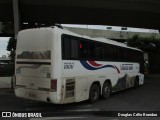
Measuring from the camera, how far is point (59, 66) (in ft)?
37.9

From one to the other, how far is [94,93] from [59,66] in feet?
9.76

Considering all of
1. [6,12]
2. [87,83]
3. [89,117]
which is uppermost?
[6,12]

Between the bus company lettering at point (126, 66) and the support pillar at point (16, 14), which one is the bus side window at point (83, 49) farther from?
the support pillar at point (16, 14)

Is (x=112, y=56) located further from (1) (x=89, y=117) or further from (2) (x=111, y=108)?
(1) (x=89, y=117)

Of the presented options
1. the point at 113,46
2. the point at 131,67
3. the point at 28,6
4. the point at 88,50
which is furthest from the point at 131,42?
the point at 88,50

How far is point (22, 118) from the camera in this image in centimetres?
961

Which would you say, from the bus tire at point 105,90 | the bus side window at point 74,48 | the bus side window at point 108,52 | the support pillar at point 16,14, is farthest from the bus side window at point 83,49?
the support pillar at point 16,14

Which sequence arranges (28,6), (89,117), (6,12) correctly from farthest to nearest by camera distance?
(6,12) < (28,6) < (89,117)

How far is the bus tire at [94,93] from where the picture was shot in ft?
44.3

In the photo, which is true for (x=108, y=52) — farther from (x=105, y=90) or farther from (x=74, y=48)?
(x=74, y=48)

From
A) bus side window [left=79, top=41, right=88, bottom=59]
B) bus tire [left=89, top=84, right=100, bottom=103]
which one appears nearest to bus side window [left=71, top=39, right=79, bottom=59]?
bus side window [left=79, top=41, right=88, bottom=59]

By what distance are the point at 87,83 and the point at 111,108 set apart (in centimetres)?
159

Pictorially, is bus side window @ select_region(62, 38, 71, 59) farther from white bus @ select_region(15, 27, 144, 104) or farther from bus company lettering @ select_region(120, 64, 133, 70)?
bus company lettering @ select_region(120, 64, 133, 70)

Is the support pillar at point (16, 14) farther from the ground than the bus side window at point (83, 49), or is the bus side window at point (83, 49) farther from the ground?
the support pillar at point (16, 14)
